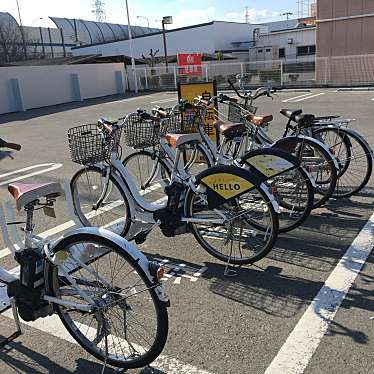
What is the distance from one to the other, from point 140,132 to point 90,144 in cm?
61

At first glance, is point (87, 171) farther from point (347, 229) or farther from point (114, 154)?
point (347, 229)

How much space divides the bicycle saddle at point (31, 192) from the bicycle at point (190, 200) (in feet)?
3.43

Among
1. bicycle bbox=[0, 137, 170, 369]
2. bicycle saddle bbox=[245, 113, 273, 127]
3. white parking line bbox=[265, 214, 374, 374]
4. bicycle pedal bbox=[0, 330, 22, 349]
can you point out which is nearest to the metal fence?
bicycle saddle bbox=[245, 113, 273, 127]

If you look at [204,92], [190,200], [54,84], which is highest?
[204,92]

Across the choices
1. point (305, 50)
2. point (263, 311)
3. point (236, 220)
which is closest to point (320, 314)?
point (263, 311)

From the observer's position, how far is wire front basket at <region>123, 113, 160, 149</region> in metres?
3.93

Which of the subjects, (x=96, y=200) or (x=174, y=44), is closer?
(x=96, y=200)

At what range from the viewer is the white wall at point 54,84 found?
1750cm

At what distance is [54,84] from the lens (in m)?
19.4

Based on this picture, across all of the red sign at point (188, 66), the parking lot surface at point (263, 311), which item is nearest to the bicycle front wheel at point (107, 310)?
the parking lot surface at point (263, 311)

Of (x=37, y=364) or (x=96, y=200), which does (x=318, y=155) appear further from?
(x=37, y=364)

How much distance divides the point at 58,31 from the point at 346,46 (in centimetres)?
4456

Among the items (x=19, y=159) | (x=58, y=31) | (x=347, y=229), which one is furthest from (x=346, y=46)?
(x=58, y=31)

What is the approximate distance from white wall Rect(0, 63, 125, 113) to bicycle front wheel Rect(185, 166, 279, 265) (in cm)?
1613
